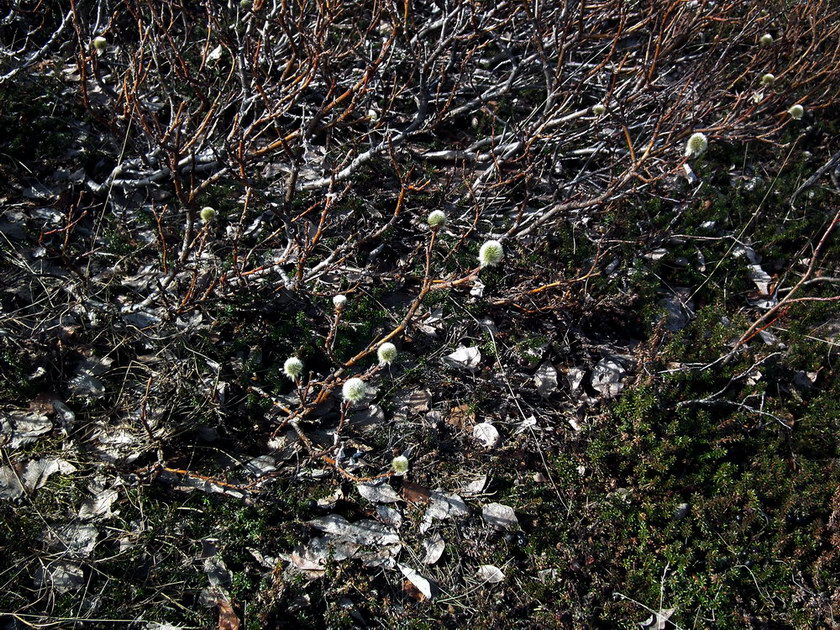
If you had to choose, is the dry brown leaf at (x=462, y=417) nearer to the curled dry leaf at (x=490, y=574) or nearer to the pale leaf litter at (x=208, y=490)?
the pale leaf litter at (x=208, y=490)

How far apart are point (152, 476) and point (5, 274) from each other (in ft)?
5.35

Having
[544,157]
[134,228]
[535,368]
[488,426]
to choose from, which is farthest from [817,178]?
[134,228]

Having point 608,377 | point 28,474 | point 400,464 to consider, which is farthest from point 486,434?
point 28,474

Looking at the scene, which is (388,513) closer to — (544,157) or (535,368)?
(535,368)

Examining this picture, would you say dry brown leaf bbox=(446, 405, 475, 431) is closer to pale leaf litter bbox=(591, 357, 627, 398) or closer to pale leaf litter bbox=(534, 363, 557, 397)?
pale leaf litter bbox=(534, 363, 557, 397)

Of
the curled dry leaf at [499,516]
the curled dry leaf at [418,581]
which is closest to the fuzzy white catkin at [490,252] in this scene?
the curled dry leaf at [499,516]

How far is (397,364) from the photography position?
4016 millimetres

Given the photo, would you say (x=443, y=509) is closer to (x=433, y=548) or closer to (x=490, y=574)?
(x=433, y=548)

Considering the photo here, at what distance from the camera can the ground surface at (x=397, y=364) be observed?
3.17m

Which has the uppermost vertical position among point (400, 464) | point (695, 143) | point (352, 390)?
point (695, 143)

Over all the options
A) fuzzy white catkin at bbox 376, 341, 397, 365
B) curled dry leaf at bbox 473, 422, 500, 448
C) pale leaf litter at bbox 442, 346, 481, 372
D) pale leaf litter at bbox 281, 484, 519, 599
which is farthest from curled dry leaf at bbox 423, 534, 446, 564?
pale leaf litter at bbox 442, 346, 481, 372

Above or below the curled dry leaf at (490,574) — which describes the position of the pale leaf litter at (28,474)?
above

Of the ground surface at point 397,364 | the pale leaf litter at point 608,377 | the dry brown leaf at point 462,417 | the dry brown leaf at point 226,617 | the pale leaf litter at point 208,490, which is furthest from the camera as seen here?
the pale leaf litter at point 608,377

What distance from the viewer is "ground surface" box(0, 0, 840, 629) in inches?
125
